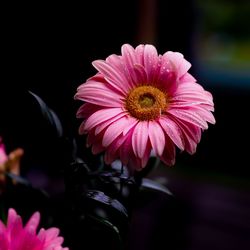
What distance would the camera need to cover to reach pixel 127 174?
501 mm

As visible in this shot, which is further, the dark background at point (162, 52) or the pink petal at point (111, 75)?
the dark background at point (162, 52)

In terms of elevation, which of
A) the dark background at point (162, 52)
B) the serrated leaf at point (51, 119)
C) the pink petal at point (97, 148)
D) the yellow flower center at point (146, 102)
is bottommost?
the dark background at point (162, 52)

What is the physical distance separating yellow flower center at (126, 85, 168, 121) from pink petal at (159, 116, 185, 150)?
0.02 metres

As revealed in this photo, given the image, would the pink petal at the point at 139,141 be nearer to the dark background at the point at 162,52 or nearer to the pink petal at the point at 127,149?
the pink petal at the point at 127,149

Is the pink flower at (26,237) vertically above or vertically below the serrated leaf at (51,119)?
below

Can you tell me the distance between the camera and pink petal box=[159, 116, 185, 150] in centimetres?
39

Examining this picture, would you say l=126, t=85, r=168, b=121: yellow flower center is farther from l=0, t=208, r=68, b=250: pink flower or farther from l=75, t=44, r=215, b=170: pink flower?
l=0, t=208, r=68, b=250: pink flower

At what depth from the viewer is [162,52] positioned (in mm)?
2318

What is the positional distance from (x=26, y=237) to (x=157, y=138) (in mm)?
127

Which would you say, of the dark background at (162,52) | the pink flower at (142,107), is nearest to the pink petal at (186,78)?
the pink flower at (142,107)

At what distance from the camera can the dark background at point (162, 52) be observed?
1.80 metres

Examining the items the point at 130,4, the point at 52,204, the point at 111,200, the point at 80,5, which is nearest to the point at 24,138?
the point at 80,5

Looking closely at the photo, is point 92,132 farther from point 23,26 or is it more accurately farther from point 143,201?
point 23,26

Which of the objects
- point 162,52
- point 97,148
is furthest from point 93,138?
point 162,52
